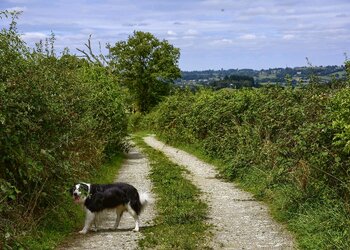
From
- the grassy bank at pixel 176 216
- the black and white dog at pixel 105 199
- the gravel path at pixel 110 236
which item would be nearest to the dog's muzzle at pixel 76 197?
the black and white dog at pixel 105 199

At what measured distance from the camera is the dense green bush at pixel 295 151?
1036cm

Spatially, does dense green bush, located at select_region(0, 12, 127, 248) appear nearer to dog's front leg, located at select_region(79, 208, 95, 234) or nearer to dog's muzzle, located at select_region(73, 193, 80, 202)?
dog's muzzle, located at select_region(73, 193, 80, 202)

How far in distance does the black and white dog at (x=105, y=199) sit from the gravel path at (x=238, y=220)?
5.83ft

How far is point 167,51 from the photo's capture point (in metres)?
64.2

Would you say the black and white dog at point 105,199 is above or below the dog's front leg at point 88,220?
above

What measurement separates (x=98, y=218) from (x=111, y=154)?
1320 centimetres

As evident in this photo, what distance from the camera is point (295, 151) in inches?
497

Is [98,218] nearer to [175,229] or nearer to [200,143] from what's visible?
[175,229]

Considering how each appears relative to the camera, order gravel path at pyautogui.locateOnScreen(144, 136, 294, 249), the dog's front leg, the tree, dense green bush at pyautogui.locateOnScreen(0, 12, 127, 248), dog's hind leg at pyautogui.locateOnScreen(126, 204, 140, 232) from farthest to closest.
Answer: the tree
dog's hind leg at pyautogui.locateOnScreen(126, 204, 140, 232)
the dog's front leg
gravel path at pyautogui.locateOnScreen(144, 136, 294, 249)
dense green bush at pyautogui.locateOnScreen(0, 12, 127, 248)

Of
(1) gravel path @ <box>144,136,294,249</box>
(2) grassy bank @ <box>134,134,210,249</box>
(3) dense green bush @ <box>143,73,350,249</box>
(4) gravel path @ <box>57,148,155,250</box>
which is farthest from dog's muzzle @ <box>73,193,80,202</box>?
(3) dense green bush @ <box>143,73,350,249</box>

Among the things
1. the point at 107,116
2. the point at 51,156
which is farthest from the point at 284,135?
the point at 107,116

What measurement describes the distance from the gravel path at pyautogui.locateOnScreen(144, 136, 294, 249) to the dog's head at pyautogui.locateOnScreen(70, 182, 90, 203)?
273 cm

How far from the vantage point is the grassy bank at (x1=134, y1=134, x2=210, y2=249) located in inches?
387

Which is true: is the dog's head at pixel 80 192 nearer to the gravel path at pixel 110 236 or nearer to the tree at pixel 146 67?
the gravel path at pixel 110 236
